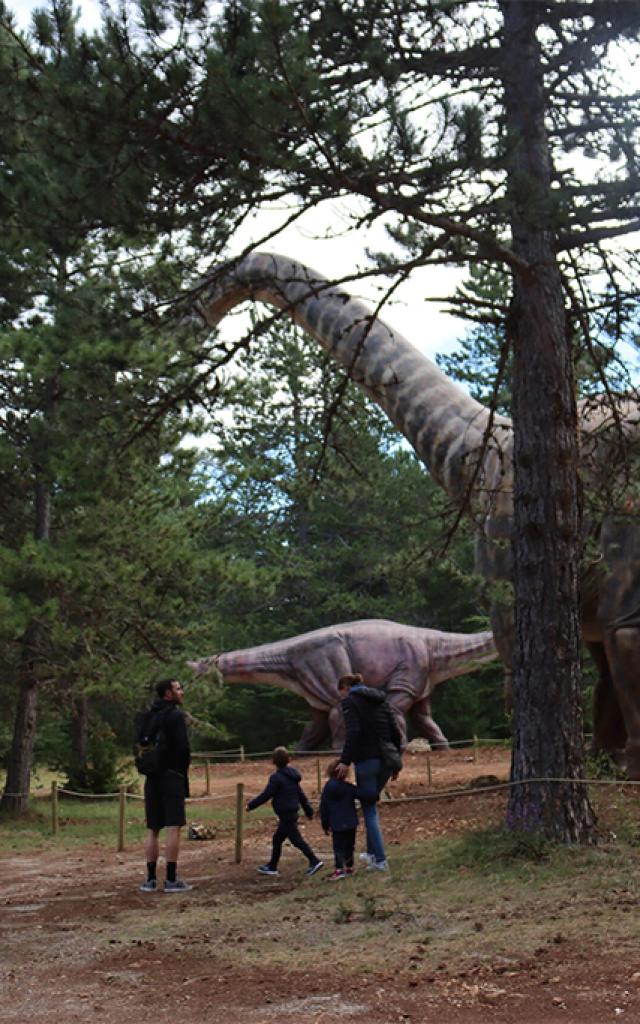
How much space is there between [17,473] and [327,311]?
4.30 m

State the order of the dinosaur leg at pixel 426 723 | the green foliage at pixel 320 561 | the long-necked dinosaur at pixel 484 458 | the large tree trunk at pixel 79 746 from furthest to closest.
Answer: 1. the green foliage at pixel 320 561
2. the dinosaur leg at pixel 426 723
3. the large tree trunk at pixel 79 746
4. the long-necked dinosaur at pixel 484 458

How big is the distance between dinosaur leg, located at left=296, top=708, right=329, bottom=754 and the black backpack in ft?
47.7

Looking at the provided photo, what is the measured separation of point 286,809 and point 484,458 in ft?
13.5

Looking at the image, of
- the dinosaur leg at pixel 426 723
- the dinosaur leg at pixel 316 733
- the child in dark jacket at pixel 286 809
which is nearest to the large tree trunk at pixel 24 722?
the child in dark jacket at pixel 286 809

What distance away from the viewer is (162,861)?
9539mm

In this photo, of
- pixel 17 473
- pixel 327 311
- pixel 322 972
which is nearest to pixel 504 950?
pixel 322 972

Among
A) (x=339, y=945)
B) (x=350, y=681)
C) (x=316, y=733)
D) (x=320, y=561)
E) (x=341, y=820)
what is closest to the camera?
(x=339, y=945)

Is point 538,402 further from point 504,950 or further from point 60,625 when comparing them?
point 60,625

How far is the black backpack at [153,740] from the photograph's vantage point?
7.78m

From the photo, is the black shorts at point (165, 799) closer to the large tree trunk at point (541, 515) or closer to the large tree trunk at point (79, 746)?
the large tree trunk at point (541, 515)

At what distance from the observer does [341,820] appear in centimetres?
789

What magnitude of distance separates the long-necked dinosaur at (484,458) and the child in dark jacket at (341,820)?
280 cm

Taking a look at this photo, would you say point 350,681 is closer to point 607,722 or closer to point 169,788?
→ point 169,788

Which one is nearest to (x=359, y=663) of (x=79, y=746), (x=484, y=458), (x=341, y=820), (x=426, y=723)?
(x=426, y=723)
